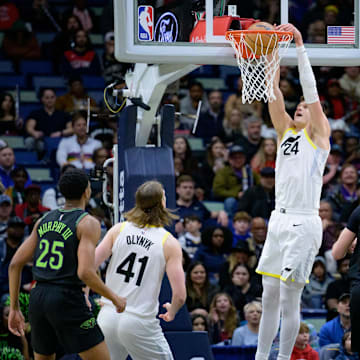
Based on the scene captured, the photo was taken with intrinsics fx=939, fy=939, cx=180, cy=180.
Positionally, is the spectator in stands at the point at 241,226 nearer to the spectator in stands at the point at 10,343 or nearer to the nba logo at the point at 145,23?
the spectator in stands at the point at 10,343

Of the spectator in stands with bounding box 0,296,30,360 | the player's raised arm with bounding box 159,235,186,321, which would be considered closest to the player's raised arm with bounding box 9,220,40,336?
the player's raised arm with bounding box 159,235,186,321

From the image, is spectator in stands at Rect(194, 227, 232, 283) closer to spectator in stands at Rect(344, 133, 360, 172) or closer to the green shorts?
spectator in stands at Rect(344, 133, 360, 172)

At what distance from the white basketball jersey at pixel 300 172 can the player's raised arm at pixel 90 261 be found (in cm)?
172

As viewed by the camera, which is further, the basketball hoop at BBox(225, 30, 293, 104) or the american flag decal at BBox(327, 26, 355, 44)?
the american flag decal at BBox(327, 26, 355, 44)

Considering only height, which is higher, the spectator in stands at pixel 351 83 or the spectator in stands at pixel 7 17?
the spectator in stands at pixel 7 17

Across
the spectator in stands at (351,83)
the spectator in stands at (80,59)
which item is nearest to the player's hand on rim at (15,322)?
the spectator in stands at (80,59)

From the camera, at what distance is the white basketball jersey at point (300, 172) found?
767cm

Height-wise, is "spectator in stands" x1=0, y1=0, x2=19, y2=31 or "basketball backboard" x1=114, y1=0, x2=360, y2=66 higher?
"spectator in stands" x1=0, y1=0, x2=19, y2=31

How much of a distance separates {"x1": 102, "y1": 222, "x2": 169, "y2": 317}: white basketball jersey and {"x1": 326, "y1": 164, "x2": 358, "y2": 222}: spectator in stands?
7.10 m

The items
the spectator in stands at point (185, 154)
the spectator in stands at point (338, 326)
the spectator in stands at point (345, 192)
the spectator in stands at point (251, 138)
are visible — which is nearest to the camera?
the spectator in stands at point (338, 326)

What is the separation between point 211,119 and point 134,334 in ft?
28.6

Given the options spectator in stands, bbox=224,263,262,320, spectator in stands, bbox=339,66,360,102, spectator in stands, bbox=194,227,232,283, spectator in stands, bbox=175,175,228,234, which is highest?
spectator in stands, bbox=339,66,360,102

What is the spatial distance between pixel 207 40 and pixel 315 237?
1868 millimetres

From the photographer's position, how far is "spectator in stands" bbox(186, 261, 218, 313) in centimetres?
1136
